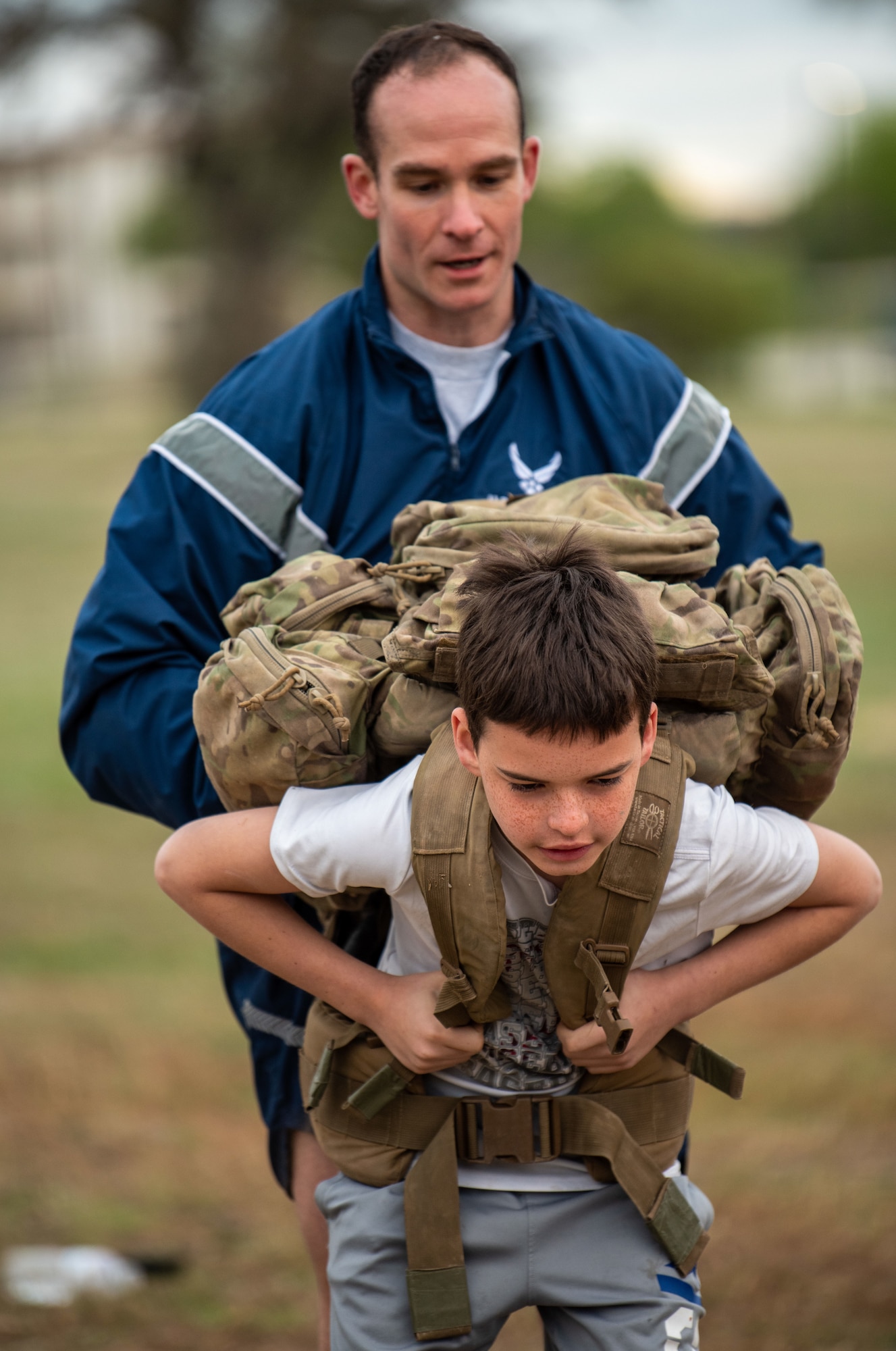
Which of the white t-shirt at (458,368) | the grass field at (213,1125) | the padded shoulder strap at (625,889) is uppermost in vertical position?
the white t-shirt at (458,368)

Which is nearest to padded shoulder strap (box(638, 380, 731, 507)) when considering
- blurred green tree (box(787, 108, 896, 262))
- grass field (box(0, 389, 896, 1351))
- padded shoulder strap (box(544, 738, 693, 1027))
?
padded shoulder strap (box(544, 738, 693, 1027))

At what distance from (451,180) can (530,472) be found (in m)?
0.49

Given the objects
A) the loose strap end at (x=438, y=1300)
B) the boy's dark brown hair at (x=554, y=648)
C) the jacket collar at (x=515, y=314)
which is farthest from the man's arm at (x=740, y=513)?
the loose strap end at (x=438, y=1300)

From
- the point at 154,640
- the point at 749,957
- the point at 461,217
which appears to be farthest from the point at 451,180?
the point at 749,957

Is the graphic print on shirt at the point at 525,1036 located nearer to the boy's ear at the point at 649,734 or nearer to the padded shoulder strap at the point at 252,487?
the boy's ear at the point at 649,734

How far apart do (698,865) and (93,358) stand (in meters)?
73.0

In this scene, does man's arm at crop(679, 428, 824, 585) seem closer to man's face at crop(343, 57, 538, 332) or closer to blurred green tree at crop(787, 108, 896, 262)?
man's face at crop(343, 57, 538, 332)

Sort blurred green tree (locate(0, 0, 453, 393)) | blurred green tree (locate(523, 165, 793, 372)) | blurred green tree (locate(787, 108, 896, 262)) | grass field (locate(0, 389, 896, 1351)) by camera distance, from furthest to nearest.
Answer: blurred green tree (locate(787, 108, 896, 262)) < blurred green tree (locate(523, 165, 793, 372)) < blurred green tree (locate(0, 0, 453, 393)) < grass field (locate(0, 389, 896, 1351))

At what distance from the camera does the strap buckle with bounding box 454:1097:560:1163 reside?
2.08 metres

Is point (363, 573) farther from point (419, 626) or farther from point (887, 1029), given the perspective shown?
point (887, 1029)

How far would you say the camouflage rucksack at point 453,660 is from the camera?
1.92m

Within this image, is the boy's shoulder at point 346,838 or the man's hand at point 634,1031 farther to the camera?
the man's hand at point 634,1031

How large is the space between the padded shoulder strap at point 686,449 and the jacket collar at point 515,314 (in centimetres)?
27

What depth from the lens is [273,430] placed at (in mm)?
2518
